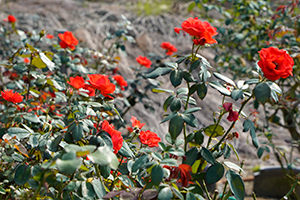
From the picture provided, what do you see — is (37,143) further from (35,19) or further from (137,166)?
(35,19)

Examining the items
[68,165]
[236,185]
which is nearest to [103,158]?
[68,165]

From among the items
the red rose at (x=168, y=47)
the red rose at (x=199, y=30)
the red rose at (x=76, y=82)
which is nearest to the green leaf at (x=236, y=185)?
the red rose at (x=199, y=30)

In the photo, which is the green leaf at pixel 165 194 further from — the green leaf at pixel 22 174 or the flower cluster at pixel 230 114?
the green leaf at pixel 22 174

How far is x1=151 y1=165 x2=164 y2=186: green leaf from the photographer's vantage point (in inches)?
21.9

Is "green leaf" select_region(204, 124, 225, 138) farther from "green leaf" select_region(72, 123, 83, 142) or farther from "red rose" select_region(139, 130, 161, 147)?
"green leaf" select_region(72, 123, 83, 142)

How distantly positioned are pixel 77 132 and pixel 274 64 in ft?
1.70

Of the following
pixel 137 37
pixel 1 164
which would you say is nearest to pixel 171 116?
pixel 1 164

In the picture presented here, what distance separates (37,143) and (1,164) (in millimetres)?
313

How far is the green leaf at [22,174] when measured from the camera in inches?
28.7

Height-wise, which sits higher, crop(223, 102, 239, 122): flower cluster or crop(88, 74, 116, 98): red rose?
crop(88, 74, 116, 98): red rose

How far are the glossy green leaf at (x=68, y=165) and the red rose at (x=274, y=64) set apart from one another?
19.5 inches

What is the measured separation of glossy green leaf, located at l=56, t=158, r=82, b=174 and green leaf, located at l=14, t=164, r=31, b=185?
1.23 ft

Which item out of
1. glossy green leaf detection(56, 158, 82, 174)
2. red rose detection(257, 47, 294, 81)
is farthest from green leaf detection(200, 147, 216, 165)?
glossy green leaf detection(56, 158, 82, 174)

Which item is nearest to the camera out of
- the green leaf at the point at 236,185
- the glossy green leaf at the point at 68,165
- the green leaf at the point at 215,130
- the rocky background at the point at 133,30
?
the glossy green leaf at the point at 68,165
